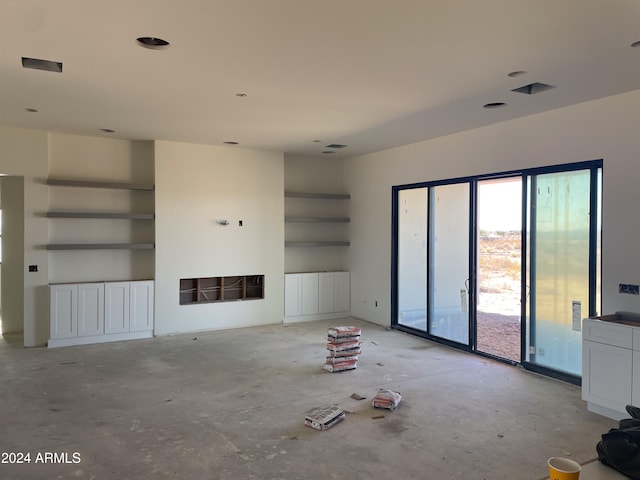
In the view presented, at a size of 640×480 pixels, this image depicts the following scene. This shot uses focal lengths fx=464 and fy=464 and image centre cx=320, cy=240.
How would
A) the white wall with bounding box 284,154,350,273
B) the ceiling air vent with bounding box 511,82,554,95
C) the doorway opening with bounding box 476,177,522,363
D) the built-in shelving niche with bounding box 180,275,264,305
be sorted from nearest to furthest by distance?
the ceiling air vent with bounding box 511,82,554,95
the doorway opening with bounding box 476,177,522,363
the built-in shelving niche with bounding box 180,275,264,305
the white wall with bounding box 284,154,350,273

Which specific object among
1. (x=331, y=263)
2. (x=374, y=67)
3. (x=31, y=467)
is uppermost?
(x=374, y=67)

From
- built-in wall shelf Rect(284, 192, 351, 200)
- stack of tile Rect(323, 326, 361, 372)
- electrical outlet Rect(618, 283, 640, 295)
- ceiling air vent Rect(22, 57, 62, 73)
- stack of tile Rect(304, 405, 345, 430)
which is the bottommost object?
stack of tile Rect(304, 405, 345, 430)

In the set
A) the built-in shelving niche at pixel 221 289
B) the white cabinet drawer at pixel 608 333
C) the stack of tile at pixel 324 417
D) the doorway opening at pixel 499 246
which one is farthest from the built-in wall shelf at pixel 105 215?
the white cabinet drawer at pixel 608 333

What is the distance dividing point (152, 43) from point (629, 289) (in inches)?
183

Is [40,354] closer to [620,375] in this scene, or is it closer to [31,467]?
[31,467]

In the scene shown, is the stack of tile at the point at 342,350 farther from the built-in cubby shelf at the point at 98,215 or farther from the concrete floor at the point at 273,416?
the built-in cubby shelf at the point at 98,215

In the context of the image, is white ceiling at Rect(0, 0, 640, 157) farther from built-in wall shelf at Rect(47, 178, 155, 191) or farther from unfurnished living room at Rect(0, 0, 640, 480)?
built-in wall shelf at Rect(47, 178, 155, 191)

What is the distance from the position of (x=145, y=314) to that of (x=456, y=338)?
179 inches

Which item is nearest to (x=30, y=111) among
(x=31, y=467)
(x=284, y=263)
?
(x=31, y=467)

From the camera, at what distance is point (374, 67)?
12.5 ft

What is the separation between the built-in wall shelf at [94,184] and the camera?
6465 mm

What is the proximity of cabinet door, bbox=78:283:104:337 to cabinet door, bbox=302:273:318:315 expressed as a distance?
3272 mm

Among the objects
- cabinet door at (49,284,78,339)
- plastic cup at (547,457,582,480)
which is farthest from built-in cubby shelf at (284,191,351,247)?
plastic cup at (547,457,582,480)

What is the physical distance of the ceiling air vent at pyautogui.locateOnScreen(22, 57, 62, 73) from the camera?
3.81 meters
